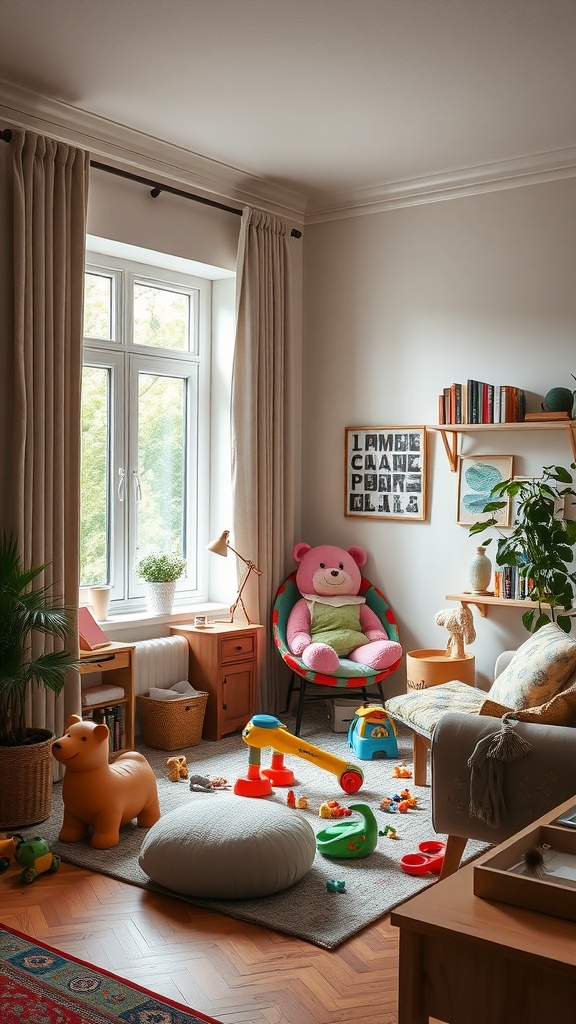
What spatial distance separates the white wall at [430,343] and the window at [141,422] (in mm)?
688

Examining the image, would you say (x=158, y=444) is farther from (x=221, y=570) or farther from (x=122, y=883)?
(x=122, y=883)

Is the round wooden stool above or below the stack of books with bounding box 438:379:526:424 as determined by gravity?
below

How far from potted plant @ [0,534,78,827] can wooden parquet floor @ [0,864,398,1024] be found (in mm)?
502

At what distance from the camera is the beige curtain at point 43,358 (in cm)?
399

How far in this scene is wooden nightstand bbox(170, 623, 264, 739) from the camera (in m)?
4.93

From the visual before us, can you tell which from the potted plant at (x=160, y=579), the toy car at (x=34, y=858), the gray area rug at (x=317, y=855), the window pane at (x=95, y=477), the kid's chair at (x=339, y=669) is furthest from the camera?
the potted plant at (x=160, y=579)

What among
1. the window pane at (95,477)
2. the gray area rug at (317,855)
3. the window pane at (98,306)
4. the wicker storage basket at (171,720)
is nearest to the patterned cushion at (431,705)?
the gray area rug at (317,855)

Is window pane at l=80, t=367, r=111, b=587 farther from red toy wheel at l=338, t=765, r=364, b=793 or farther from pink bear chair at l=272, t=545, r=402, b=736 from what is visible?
red toy wheel at l=338, t=765, r=364, b=793

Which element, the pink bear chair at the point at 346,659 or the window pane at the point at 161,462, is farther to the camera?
the window pane at the point at 161,462

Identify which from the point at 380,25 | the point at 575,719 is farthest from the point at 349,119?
the point at 575,719

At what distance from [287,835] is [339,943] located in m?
0.42

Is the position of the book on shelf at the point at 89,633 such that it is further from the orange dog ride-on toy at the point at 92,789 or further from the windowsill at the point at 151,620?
the orange dog ride-on toy at the point at 92,789

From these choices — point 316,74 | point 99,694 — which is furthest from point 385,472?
point 316,74

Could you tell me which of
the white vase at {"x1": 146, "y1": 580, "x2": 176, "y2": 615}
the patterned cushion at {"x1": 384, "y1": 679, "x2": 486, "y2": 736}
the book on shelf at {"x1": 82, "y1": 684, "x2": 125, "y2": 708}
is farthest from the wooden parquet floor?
the white vase at {"x1": 146, "y1": 580, "x2": 176, "y2": 615}
